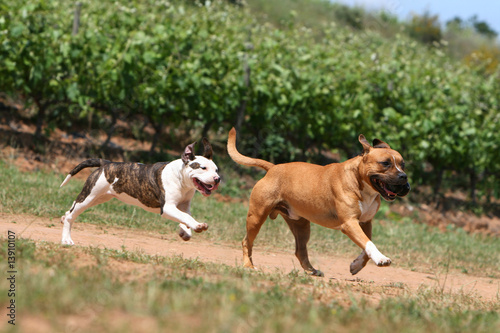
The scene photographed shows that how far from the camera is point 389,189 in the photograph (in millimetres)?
6227

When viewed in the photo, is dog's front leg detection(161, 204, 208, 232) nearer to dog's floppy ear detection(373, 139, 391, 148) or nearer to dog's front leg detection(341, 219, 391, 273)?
dog's front leg detection(341, 219, 391, 273)

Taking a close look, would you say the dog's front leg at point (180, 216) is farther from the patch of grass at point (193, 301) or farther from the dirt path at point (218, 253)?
the dirt path at point (218, 253)

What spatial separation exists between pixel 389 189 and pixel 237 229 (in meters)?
4.11

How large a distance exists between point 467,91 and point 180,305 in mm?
15111

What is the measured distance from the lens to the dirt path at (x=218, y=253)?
7324 millimetres

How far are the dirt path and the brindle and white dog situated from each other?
23.9 inches

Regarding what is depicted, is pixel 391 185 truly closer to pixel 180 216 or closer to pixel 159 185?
pixel 180 216

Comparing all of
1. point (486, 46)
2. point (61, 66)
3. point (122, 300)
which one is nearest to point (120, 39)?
point (61, 66)

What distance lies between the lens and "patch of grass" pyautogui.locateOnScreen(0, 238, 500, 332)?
11.1 feet

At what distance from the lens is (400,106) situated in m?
15.2

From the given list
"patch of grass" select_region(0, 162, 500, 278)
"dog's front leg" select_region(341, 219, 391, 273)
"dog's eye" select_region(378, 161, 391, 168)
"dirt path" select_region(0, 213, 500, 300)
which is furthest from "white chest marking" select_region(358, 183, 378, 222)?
"patch of grass" select_region(0, 162, 500, 278)

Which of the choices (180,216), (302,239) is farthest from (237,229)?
(180,216)

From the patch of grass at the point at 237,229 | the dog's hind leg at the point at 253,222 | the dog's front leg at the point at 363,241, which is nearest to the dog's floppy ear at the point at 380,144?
the dog's front leg at the point at 363,241

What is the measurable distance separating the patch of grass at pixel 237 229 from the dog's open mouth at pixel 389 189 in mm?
3044
